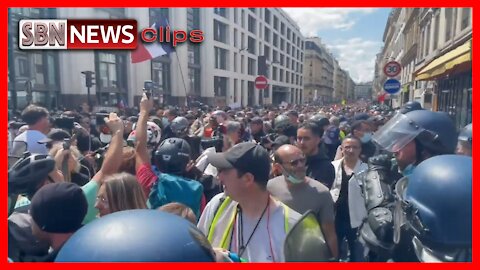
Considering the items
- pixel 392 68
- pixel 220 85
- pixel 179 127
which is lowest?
pixel 179 127

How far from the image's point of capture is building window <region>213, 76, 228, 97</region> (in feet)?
106

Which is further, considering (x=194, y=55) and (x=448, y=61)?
(x=194, y=55)

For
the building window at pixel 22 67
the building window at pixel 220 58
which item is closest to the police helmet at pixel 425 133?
the building window at pixel 22 67

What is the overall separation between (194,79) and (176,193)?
2903 centimetres

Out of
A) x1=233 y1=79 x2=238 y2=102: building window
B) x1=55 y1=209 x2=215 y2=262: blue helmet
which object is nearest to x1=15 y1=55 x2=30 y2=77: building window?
x1=55 y1=209 x2=215 y2=262: blue helmet

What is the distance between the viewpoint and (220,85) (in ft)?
108

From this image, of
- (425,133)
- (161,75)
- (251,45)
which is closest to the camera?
(425,133)

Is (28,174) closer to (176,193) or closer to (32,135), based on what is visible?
(176,193)

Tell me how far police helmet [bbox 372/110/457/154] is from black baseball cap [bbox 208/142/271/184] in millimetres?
755

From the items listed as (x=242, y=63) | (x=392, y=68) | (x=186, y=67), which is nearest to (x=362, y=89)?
(x=242, y=63)

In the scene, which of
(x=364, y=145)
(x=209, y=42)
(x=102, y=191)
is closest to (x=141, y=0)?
(x=102, y=191)

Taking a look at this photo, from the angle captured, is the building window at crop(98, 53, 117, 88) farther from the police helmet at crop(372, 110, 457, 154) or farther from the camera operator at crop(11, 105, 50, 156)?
the police helmet at crop(372, 110, 457, 154)

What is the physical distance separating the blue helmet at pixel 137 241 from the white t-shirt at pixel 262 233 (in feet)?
2.44

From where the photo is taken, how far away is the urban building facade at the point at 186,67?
14.2 m
